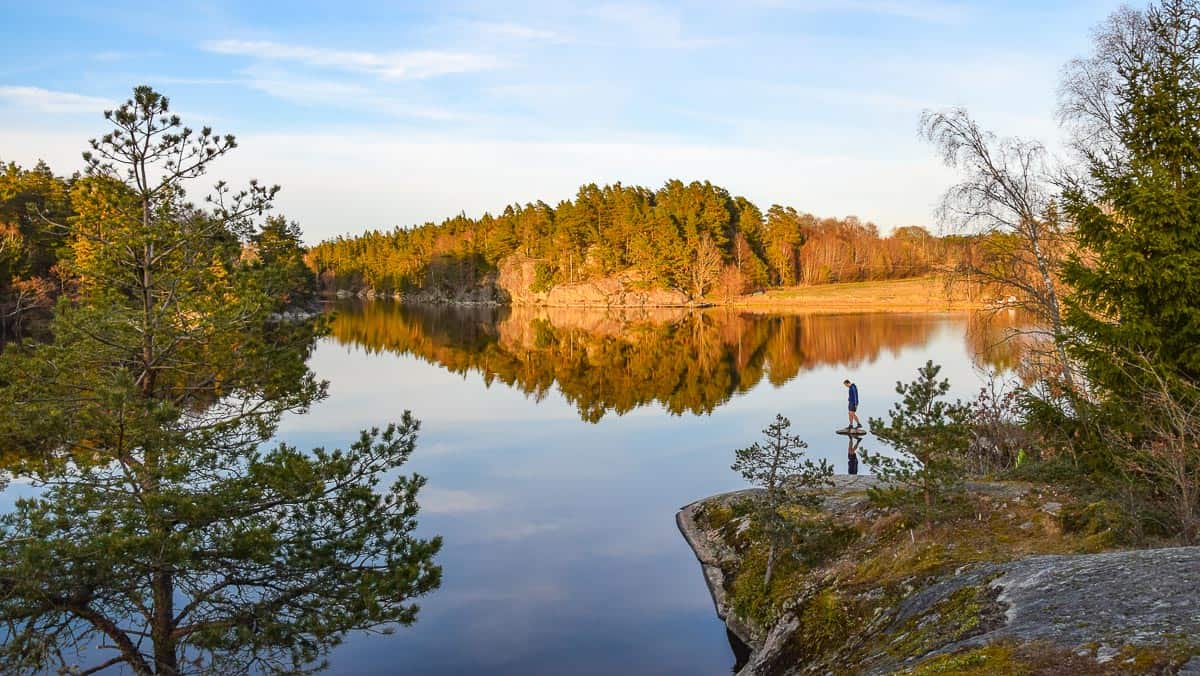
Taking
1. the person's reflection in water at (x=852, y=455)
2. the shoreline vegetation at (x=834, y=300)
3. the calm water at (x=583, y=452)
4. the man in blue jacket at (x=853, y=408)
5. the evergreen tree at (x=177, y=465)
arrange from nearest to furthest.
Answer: the evergreen tree at (x=177, y=465) → the calm water at (x=583, y=452) → the person's reflection in water at (x=852, y=455) → the man in blue jacket at (x=853, y=408) → the shoreline vegetation at (x=834, y=300)

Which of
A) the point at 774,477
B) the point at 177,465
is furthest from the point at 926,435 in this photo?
the point at 177,465

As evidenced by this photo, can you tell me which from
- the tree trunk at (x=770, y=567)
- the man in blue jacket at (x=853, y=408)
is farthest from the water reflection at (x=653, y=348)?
the tree trunk at (x=770, y=567)

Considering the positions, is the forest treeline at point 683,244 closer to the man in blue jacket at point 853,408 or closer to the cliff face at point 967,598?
the man in blue jacket at point 853,408

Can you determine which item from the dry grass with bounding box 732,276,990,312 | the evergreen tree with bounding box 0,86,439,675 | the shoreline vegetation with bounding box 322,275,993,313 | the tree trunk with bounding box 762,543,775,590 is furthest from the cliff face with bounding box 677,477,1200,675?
the dry grass with bounding box 732,276,990,312

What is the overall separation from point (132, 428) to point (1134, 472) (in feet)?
42.1

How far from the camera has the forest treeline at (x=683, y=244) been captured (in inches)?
4252

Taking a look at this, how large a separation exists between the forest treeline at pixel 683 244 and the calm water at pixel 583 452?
3902cm

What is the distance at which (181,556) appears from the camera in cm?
855

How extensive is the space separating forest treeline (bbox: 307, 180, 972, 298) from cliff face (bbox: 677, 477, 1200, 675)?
3400 inches

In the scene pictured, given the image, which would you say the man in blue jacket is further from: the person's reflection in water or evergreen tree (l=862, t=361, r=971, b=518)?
evergreen tree (l=862, t=361, r=971, b=518)

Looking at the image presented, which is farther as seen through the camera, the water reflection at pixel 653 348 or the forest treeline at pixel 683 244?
the forest treeline at pixel 683 244

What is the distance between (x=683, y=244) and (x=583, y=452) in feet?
264

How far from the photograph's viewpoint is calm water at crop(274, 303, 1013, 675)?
13758 mm

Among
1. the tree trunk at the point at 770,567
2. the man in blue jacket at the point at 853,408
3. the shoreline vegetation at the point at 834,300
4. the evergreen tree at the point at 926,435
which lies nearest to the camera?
the evergreen tree at the point at 926,435
